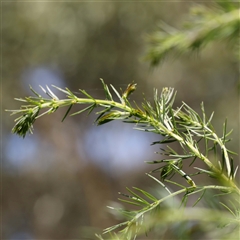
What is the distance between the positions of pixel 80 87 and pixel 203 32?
2.07 m

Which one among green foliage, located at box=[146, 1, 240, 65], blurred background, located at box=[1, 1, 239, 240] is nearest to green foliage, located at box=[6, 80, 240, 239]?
green foliage, located at box=[146, 1, 240, 65]

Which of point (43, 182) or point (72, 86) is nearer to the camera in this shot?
point (72, 86)

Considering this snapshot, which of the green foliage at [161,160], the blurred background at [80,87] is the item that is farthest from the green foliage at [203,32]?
the blurred background at [80,87]

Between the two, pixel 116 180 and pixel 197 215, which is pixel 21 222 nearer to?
pixel 116 180

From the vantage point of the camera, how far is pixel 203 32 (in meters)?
0.52

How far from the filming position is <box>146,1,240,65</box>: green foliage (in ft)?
1.62

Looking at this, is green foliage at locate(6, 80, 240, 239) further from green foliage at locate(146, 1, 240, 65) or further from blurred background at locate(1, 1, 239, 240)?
blurred background at locate(1, 1, 239, 240)

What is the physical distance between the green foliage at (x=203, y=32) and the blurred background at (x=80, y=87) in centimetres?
144

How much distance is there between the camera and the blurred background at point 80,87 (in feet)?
7.47

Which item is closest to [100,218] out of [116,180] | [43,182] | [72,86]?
[116,180]

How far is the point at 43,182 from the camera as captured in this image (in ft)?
9.38

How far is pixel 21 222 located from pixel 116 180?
64 cm

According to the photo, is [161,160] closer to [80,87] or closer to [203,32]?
[203,32]

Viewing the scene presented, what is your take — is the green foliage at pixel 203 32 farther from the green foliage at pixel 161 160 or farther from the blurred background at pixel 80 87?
the blurred background at pixel 80 87
